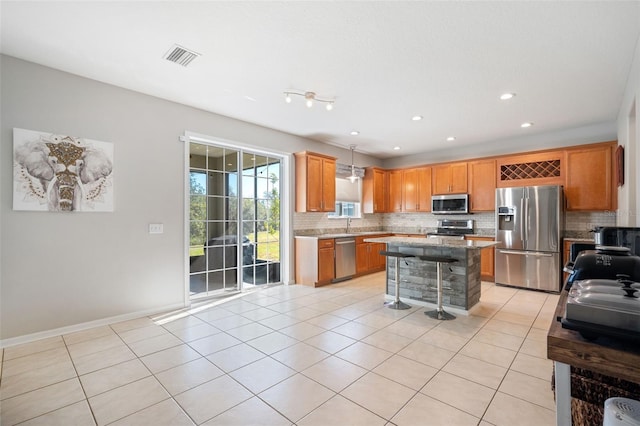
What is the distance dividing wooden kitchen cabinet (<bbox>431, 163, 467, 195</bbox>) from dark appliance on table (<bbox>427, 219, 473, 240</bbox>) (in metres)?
0.66

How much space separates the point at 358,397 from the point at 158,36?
3379 millimetres

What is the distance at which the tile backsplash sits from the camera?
521 centimetres

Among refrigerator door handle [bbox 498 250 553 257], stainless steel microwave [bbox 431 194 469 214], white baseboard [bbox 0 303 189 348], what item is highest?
stainless steel microwave [bbox 431 194 469 214]

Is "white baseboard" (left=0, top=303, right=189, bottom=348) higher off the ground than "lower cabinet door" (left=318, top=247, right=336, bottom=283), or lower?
lower

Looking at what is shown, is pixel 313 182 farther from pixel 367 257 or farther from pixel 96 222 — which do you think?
pixel 96 222

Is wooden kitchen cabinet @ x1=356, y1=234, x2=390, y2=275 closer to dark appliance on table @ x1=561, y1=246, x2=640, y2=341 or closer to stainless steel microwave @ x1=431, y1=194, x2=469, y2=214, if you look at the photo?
stainless steel microwave @ x1=431, y1=194, x2=469, y2=214

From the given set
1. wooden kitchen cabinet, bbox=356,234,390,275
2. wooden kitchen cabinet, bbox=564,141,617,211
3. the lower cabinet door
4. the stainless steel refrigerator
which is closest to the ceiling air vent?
the lower cabinet door

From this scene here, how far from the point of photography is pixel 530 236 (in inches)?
203

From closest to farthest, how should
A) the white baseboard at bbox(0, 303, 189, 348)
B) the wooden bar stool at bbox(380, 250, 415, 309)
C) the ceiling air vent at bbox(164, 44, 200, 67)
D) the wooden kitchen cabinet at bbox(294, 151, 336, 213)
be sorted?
the ceiling air vent at bbox(164, 44, 200, 67) → the white baseboard at bbox(0, 303, 189, 348) → the wooden bar stool at bbox(380, 250, 415, 309) → the wooden kitchen cabinet at bbox(294, 151, 336, 213)

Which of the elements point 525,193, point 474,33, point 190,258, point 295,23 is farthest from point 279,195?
point 525,193

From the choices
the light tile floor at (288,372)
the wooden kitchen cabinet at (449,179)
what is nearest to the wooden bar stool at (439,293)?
the light tile floor at (288,372)

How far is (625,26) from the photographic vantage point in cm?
246

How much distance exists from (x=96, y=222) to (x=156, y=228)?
0.65 metres

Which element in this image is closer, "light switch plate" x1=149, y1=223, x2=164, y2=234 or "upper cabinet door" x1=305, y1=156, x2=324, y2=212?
"light switch plate" x1=149, y1=223, x2=164, y2=234
